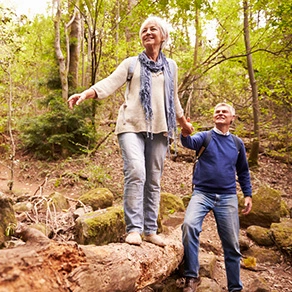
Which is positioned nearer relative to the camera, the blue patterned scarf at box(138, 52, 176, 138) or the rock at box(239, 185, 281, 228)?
the blue patterned scarf at box(138, 52, 176, 138)

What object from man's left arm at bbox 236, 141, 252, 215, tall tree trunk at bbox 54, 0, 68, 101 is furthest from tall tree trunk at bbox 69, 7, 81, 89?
man's left arm at bbox 236, 141, 252, 215

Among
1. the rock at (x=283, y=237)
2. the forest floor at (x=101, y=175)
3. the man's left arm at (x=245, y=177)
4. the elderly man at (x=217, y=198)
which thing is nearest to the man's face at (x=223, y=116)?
the elderly man at (x=217, y=198)

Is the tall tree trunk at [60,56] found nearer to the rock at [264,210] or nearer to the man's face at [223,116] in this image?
the rock at [264,210]

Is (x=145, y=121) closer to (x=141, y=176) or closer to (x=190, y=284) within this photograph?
(x=141, y=176)

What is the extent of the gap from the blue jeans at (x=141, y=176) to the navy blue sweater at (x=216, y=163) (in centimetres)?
69

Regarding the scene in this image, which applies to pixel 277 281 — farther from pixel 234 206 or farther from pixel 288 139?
pixel 288 139

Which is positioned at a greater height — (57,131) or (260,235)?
(57,131)

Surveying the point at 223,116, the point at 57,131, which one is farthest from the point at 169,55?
the point at 223,116

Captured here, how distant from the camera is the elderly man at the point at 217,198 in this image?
11.0 feet

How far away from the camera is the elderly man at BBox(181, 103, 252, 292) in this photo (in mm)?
3365

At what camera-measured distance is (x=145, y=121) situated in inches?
115

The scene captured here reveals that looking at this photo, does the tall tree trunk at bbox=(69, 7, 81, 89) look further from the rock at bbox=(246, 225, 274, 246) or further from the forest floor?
the rock at bbox=(246, 225, 274, 246)

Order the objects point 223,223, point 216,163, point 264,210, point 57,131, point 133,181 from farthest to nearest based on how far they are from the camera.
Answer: point 57,131
point 264,210
point 216,163
point 223,223
point 133,181

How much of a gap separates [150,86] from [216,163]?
1386 millimetres
